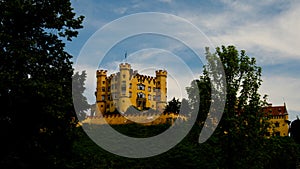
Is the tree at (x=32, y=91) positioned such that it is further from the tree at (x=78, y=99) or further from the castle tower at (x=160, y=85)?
the castle tower at (x=160, y=85)

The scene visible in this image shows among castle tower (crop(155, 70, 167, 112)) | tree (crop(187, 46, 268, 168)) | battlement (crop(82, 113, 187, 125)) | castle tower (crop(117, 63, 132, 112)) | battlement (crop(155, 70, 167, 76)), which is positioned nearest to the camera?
tree (crop(187, 46, 268, 168))

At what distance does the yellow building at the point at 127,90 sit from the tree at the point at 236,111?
216ft

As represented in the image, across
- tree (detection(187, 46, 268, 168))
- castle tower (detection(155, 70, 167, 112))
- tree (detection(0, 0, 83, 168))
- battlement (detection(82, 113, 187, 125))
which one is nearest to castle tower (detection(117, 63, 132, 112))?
castle tower (detection(155, 70, 167, 112))

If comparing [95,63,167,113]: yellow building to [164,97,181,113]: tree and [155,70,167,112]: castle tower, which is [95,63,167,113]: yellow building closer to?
[155,70,167,112]: castle tower

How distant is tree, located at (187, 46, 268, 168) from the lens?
27000 millimetres

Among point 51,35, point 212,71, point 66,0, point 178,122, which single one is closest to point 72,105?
point 51,35

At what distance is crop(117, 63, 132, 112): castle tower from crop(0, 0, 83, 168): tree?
75.9m

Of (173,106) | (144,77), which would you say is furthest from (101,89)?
(173,106)

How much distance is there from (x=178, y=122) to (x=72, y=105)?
151 feet

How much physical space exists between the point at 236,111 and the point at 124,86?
71830mm

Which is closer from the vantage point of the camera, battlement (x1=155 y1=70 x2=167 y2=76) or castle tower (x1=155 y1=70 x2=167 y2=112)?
castle tower (x1=155 y1=70 x2=167 y2=112)

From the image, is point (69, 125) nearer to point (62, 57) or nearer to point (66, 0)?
point (62, 57)

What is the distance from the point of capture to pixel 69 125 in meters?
19.8

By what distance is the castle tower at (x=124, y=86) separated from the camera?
96875 millimetres
